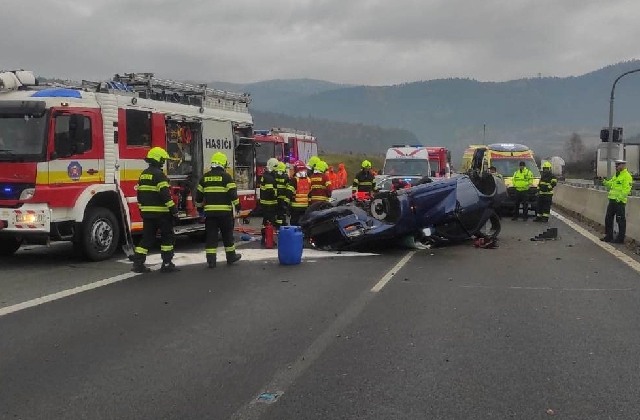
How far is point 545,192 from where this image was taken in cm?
1823

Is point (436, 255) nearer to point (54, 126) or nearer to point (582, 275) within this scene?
point (582, 275)

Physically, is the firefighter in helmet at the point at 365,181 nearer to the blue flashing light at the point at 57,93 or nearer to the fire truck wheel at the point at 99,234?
the fire truck wheel at the point at 99,234

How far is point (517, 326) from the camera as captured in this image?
6.23 m

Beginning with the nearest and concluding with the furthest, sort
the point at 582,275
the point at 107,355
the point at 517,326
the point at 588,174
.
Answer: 1. the point at 107,355
2. the point at 517,326
3. the point at 582,275
4. the point at 588,174

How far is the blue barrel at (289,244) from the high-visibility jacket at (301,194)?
2.97 metres

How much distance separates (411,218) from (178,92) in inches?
203

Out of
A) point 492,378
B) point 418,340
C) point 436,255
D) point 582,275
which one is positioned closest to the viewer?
point 492,378

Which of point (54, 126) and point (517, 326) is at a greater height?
point (54, 126)

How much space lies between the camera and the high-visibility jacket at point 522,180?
63.4ft

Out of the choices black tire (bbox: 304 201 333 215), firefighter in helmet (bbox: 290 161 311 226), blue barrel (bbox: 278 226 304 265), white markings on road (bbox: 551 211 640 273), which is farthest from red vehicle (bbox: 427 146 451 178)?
blue barrel (bbox: 278 226 304 265)

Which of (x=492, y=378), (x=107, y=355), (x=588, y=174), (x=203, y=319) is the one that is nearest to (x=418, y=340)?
(x=492, y=378)

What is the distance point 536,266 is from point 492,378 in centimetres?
582

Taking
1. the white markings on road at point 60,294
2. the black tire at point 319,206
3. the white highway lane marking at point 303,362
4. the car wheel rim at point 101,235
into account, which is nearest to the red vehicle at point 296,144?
the black tire at point 319,206

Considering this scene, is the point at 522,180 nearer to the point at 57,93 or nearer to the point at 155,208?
the point at 155,208
